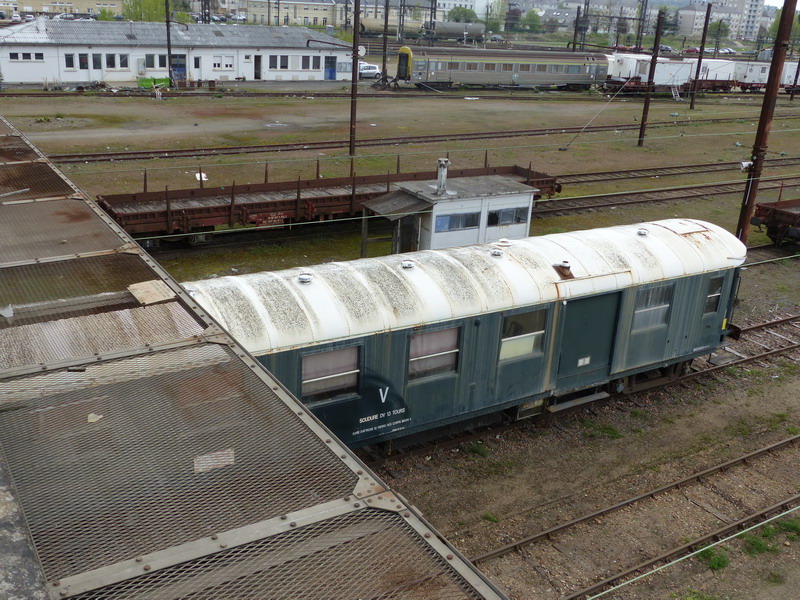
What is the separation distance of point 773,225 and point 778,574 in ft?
53.5

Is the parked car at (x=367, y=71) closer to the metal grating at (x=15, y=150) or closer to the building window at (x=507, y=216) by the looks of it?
the building window at (x=507, y=216)

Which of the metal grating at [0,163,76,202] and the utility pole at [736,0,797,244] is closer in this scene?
the metal grating at [0,163,76,202]

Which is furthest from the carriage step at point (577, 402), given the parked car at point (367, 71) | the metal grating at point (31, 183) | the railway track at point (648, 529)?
the parked car at point (367, 71)

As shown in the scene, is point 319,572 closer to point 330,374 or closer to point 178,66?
point 330,374

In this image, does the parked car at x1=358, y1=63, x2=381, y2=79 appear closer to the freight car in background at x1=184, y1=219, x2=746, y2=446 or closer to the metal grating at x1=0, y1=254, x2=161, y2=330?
the freight car in background at x1=184, y1=219, x2=746, y2=446

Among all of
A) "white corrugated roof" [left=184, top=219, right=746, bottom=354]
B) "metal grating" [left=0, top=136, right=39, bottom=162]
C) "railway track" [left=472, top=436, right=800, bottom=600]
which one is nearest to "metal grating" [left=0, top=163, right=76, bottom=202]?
"metal grating" [left=0, top=136, right=39, bottom=162]

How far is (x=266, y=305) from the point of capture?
10039 millimetres

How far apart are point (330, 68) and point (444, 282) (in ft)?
184

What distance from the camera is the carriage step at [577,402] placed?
1288cm

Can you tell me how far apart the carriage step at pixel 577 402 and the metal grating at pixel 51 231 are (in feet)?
23.8

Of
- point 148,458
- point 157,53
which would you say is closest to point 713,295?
point 148,458

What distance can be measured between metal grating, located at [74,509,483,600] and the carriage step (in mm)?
8884

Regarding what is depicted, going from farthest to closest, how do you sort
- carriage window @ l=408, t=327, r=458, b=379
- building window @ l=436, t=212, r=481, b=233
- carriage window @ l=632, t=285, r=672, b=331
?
1. building window @ l=436, t=212, r=481, b=233
2. carriage window @ l=632, t=285, r=672, b=331
3. carriage window @ l=408, t=327, r=458, b=379

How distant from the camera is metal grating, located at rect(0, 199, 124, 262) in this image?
30.5 feet
